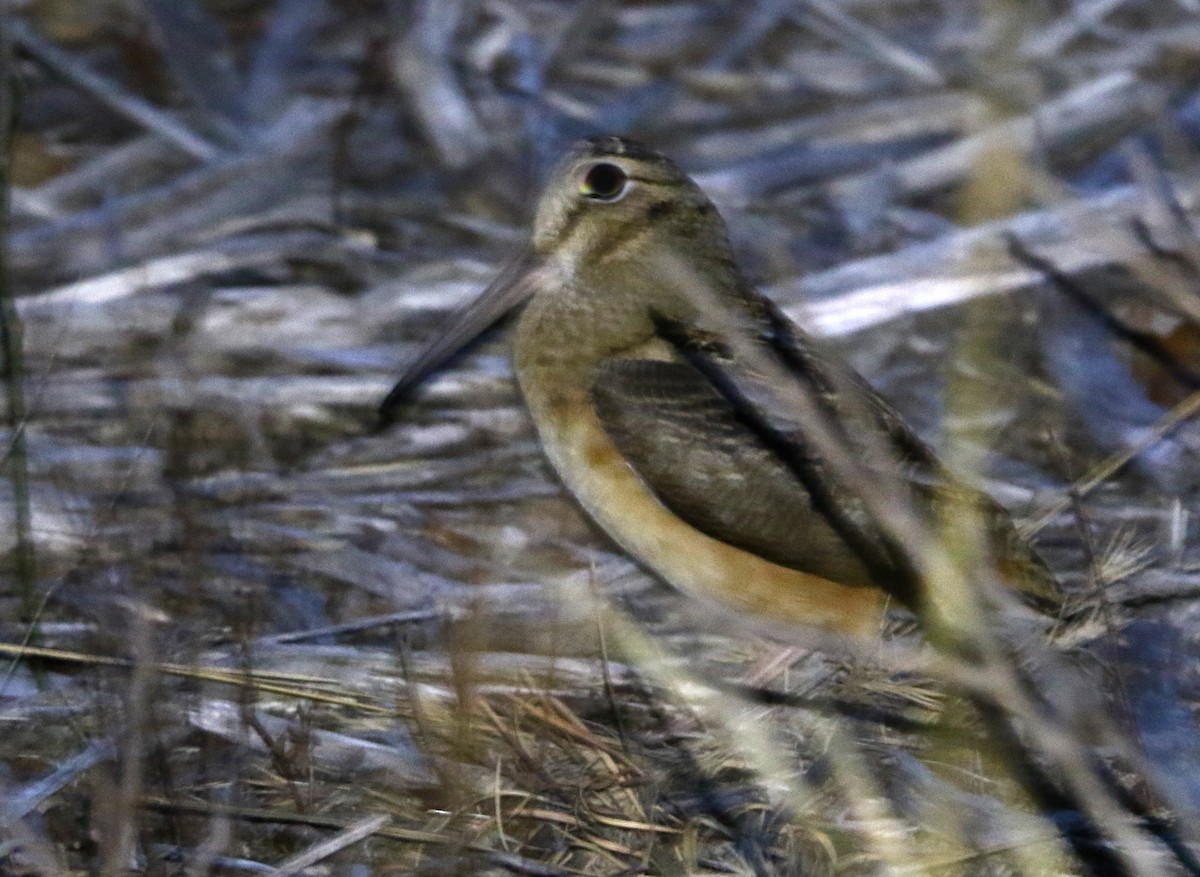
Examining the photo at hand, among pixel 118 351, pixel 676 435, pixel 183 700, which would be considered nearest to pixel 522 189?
pixel 118 351

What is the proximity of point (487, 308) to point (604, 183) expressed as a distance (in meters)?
0.40

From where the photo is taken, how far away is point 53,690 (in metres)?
3.20

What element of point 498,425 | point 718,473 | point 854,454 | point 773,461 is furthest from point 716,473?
point 498,425

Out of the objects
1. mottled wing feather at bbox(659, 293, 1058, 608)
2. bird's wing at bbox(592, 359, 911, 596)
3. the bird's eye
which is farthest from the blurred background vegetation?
the bird's eye

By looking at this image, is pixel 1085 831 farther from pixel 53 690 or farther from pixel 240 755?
pixel 53 690

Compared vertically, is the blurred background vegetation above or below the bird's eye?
below

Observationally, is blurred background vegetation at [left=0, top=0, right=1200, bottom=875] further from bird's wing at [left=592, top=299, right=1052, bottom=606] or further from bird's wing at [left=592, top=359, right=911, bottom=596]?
bird's wing at [left=592, top=359, right=911, bottom=596]

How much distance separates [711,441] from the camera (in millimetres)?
3291

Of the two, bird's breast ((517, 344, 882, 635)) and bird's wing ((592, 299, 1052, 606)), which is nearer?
bird's wing ((592, 299, 1052, 606))

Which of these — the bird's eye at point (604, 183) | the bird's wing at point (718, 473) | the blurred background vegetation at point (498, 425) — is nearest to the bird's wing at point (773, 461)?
the bird's wing at point (718, 473)

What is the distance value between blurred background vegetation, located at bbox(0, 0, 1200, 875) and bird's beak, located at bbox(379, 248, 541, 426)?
30 cm

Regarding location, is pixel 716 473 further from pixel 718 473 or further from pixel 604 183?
pixel 604 183

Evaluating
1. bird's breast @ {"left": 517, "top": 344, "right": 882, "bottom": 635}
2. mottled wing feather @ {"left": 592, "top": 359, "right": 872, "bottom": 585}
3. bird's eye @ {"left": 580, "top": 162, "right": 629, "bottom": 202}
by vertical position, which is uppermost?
bird's eye @ {"left": 580, "top": 162, "right": 629, "bottom": 202}

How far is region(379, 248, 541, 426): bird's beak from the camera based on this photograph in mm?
3840
